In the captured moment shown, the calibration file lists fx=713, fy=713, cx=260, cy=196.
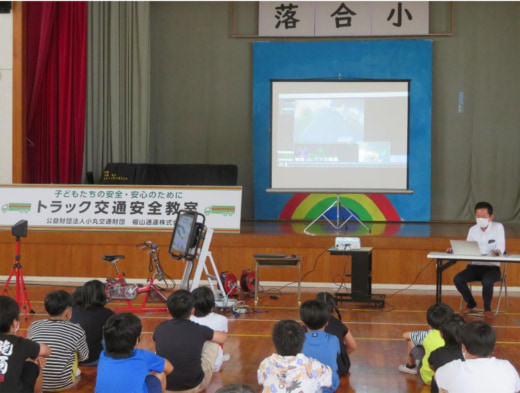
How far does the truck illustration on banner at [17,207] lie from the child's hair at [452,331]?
589cm

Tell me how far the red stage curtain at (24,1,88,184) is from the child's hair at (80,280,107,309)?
664cm

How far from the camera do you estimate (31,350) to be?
350cm

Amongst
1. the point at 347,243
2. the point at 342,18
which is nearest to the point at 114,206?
the point at 347,243

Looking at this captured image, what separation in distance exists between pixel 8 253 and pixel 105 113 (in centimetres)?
337

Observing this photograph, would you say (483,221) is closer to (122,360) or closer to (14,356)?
(122,360)

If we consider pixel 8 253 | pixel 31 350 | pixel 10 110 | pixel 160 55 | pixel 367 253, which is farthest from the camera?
pixel 160 55

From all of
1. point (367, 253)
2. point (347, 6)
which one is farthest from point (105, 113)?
point (367, 253)

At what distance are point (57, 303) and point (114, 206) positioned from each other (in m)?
4.32

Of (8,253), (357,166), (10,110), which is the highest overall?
(10,110)

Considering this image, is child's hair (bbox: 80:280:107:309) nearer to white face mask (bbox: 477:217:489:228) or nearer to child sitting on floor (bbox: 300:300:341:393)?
child sitting on floor (bbox: 300:300:341:393)

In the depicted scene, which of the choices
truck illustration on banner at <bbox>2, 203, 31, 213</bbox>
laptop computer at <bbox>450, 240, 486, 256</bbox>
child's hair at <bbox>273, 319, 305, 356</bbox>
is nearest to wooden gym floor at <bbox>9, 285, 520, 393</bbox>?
laptop computer at <bbox>450, 240, 486, 256</bbox>

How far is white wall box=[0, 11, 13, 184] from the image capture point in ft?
32.3

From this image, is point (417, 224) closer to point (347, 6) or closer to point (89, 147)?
point (347, 6)

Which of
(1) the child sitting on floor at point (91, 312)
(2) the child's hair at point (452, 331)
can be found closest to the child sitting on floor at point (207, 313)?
(1) the child sitting on floor at point (91, 312)
